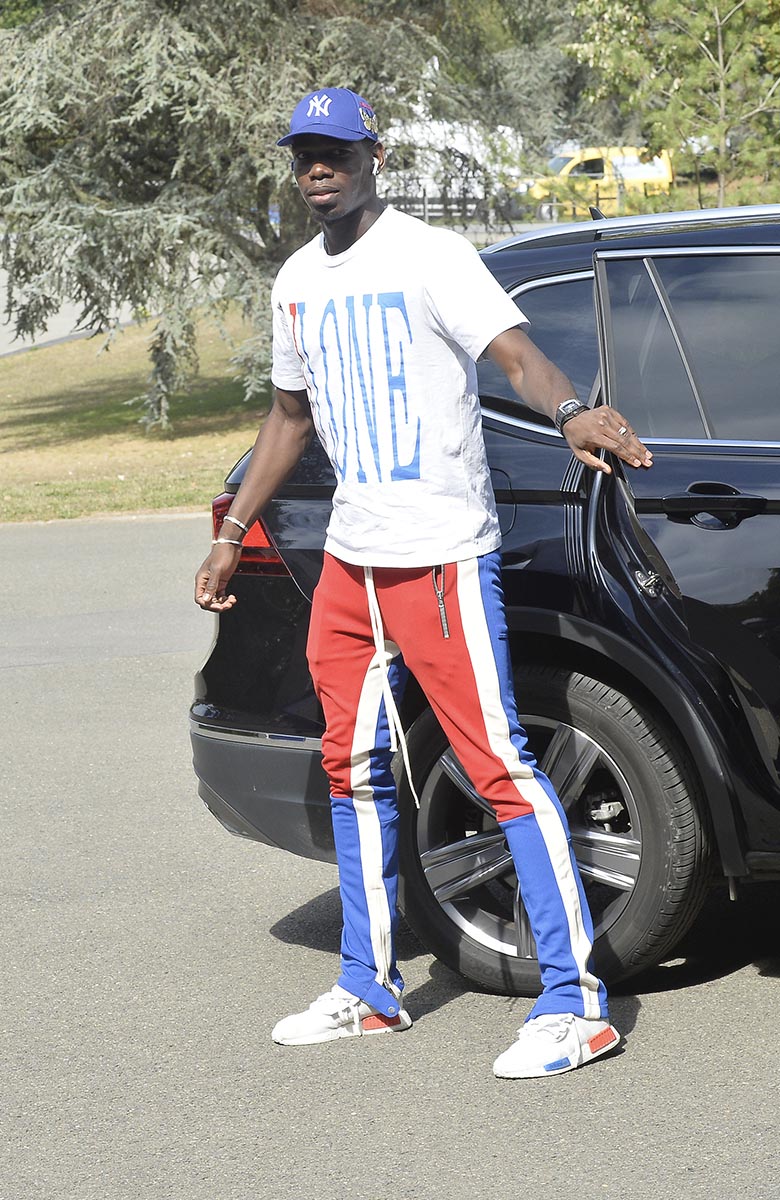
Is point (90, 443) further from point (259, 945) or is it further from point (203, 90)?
point (259, 945)

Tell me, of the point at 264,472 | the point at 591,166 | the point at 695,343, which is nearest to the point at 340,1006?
the point at 264,472

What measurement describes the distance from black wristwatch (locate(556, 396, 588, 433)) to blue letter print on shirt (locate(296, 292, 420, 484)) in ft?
1.04

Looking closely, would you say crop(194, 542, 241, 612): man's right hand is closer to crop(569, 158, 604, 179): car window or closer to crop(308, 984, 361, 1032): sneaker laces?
crop(308, 984, 361, 1032): sneaker laces

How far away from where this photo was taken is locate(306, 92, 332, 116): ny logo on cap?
332 centimetres

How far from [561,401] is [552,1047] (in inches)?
52.3

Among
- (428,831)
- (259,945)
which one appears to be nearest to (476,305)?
(428,831)

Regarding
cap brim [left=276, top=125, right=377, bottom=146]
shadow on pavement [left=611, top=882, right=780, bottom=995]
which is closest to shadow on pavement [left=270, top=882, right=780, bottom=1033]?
shadow on pavement [left=611, top=882, right=780, bottom=995]

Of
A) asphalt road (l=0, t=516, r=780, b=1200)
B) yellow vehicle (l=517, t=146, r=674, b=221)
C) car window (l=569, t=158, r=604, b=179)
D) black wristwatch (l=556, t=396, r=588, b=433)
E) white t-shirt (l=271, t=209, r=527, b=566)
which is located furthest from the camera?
car window (l=569, t=158, r=604, b=179)

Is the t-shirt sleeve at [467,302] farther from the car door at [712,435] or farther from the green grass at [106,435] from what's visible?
the green grass at [106,435]

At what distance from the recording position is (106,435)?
19.5 m

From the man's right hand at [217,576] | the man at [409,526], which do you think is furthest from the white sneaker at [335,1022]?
the man's right hand at [217,576]

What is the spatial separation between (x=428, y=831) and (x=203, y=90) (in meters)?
15.3

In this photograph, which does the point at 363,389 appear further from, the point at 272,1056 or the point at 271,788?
the point at 272,1056

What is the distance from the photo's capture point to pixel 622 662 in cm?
→ 350
